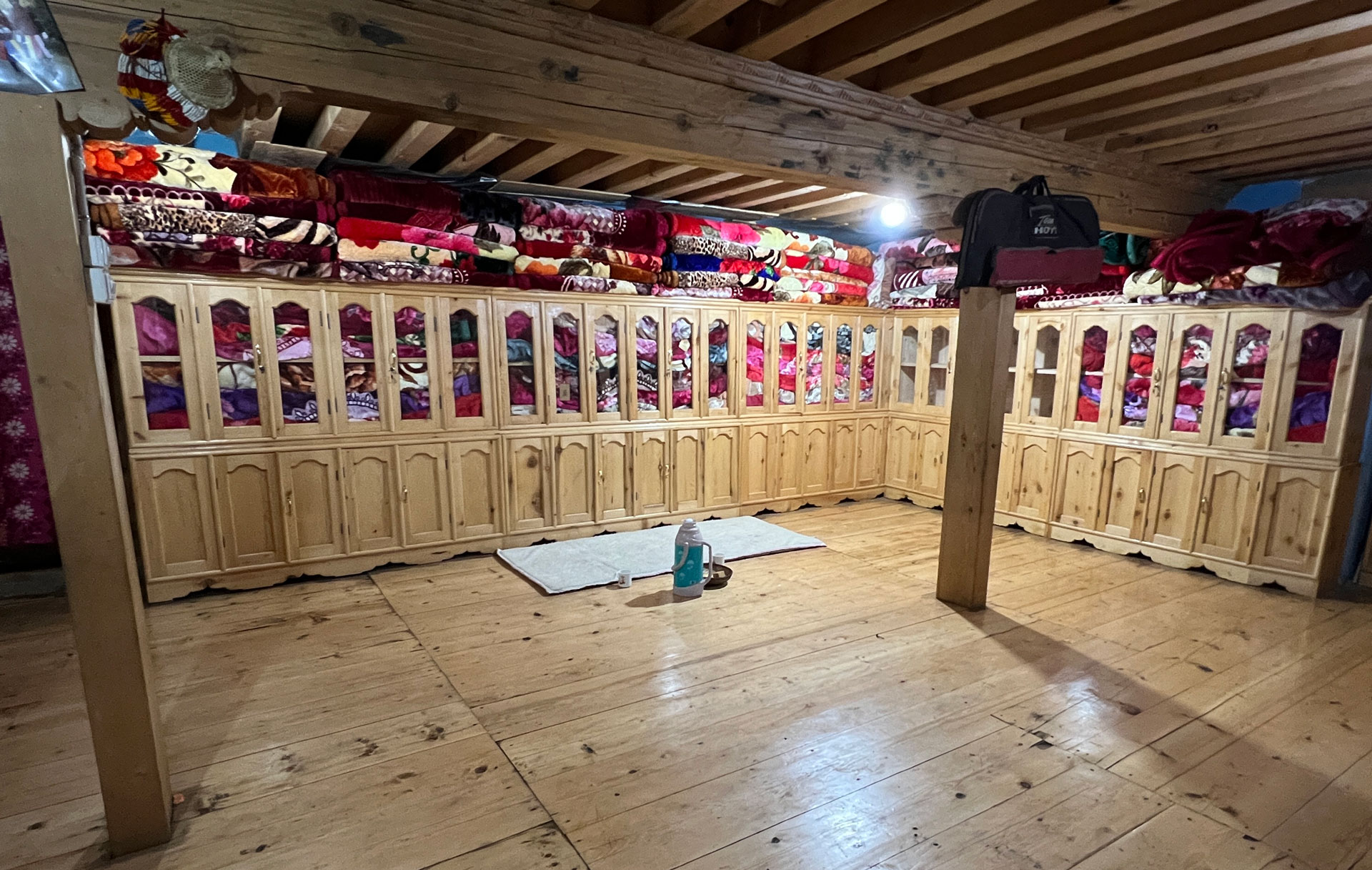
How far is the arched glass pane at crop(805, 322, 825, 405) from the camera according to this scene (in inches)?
218

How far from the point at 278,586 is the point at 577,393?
2140 mm

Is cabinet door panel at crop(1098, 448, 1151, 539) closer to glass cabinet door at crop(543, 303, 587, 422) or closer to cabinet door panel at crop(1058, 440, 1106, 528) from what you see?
cabinet door panel at crop(1058, 440, 1106, 528)

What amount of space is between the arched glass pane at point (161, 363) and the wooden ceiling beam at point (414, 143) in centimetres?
141

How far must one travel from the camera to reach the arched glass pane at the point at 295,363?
3.67 metres

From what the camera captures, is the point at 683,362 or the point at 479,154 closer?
the point at 479,154

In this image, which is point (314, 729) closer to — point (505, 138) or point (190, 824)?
point (190, 824)

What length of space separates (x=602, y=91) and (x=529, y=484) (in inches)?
109

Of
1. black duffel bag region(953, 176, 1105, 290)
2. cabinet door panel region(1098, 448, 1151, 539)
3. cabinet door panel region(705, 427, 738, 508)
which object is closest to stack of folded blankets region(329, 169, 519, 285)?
cabinet door panel region(705, 427, 738, 508)

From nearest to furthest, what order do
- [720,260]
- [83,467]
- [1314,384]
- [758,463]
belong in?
[83,467] < [1314,384] < [720,260] < [758,463]

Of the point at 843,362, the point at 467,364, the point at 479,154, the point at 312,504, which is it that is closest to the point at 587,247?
the point at 479,154

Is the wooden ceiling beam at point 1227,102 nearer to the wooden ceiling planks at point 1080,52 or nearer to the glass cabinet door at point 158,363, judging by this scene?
the wooden ceiling planks at point 1080,52

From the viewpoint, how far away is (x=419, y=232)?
3971mm

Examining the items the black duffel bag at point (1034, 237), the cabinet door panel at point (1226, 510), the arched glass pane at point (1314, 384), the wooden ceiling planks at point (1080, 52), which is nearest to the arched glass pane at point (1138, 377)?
the cabinet door panel at point (1226, 510)

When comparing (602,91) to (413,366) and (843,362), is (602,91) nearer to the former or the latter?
(413,366)
